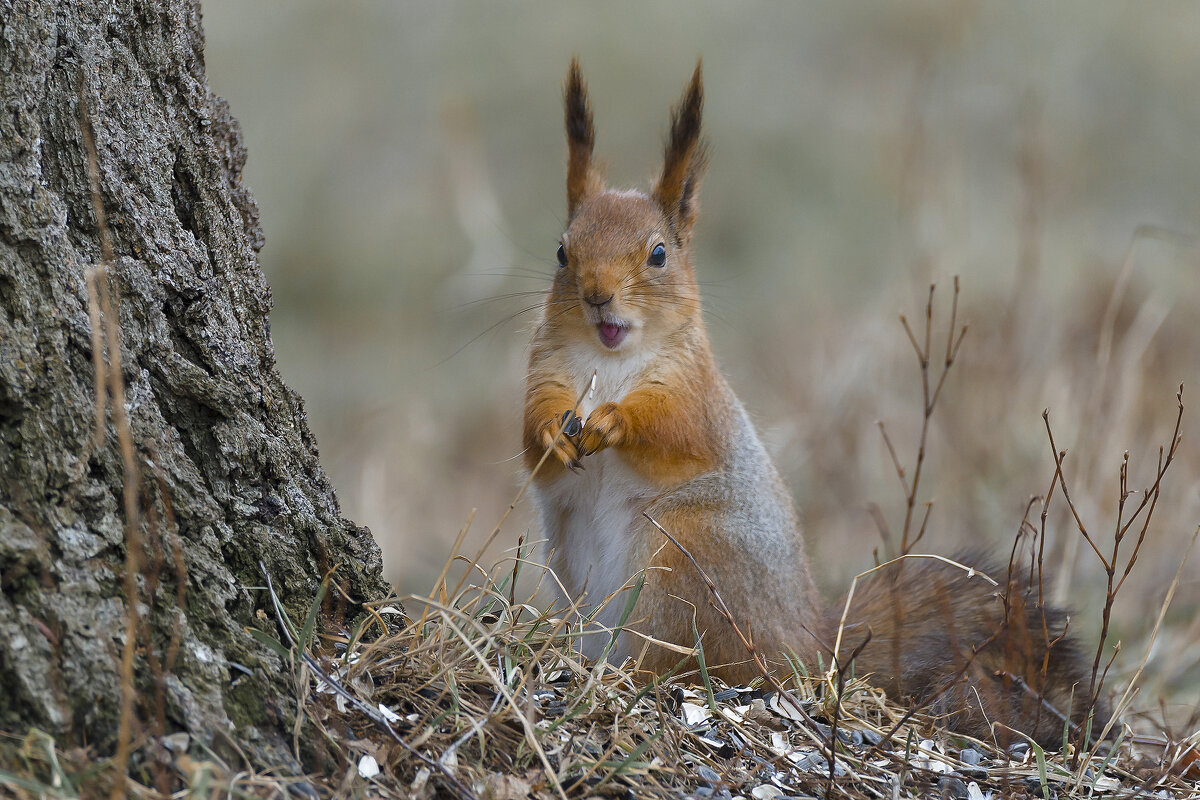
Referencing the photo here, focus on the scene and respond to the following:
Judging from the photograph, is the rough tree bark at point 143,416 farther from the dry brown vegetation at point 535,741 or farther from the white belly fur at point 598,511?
the white belly fur at point 598,511

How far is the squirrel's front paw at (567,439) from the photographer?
2.65 m

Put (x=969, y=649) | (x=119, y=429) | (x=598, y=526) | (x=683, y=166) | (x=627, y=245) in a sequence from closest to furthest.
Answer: (x=119, y=429) < (x=969, y=649) < (x=598, y=526) < (x=627, y=245) < (x=683, y=166)

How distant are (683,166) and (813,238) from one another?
6.14 m

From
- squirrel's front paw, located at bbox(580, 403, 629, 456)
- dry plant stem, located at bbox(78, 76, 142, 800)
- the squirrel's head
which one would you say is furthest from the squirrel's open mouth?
dry plant stem, located at bbox(78, 76, 142, 800)

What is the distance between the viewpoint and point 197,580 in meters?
1.69

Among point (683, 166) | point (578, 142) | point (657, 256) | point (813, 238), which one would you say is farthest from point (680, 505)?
point (813, 238)

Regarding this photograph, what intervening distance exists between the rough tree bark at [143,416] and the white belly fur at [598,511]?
29.9 inches

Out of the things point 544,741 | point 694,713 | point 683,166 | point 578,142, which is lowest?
point 694,713

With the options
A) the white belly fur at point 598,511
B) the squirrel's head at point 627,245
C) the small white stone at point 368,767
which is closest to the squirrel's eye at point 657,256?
the squirrel's head at point 627,245

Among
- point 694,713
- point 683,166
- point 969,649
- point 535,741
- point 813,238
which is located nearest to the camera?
point 535,741

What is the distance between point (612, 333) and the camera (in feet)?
9.25

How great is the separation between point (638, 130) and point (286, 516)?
7607 mm

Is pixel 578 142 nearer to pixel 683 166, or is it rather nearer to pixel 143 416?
pixel 683 166

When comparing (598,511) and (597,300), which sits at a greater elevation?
(597,300)
